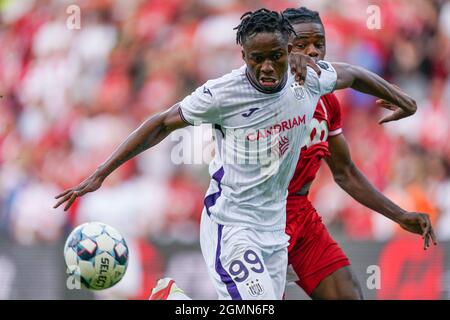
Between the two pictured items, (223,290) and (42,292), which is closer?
(223,290)

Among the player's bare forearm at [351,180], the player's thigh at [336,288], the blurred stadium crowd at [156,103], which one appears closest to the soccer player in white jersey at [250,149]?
the player's thigh at [336,288]

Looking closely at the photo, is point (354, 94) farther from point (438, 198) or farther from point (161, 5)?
point (161, 5)

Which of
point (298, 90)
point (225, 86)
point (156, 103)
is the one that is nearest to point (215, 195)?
point (225, 86)

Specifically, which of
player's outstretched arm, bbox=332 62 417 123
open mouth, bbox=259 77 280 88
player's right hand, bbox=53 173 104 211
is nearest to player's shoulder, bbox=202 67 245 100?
open mouth, bbox=259 77 280 88

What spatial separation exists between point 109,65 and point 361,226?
3861 millimetres

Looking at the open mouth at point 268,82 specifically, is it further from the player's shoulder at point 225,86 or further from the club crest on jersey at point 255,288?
the club crest on jersey at point 255,288

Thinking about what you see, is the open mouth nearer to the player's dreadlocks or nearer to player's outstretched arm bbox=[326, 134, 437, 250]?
the player's dreadlocks

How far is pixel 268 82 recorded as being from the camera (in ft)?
17.9

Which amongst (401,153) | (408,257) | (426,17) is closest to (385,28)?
(426,17)

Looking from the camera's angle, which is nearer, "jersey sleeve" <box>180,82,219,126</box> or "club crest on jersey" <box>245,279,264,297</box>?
"club crest on jersey" <box>245,279,264,297</box>

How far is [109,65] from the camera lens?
39.6ft

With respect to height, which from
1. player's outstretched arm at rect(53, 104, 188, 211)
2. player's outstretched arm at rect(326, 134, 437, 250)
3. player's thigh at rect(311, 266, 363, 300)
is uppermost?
player's outstretched arm at rect(53, 104, 188, 211)

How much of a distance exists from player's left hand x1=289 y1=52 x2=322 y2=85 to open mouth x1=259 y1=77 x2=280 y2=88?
8.7 inches

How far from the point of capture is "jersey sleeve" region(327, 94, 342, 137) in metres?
6.63
